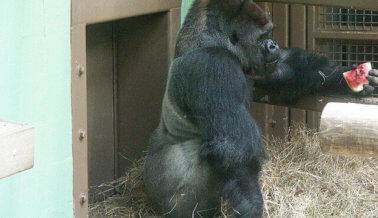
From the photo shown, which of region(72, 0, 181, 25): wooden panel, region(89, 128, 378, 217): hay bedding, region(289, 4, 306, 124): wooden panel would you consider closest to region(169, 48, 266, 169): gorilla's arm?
region(89, 128, 378, 217): hay bedding

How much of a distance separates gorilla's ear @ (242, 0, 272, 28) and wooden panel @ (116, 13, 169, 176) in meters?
0.51

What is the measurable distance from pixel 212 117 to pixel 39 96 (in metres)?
0.70

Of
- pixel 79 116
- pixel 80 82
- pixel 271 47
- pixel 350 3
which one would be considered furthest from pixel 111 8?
pixel 350 3

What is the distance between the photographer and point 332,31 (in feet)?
13.4

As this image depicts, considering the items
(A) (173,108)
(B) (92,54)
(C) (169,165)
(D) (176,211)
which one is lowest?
(D) (176,211)

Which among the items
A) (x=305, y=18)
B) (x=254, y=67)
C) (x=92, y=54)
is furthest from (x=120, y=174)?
(x=305, y=18)

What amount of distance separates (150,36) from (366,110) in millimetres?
1811

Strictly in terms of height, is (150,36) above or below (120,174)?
above

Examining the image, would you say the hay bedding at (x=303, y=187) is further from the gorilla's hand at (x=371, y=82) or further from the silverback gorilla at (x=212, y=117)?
the gorilla's hand at (x=371, y=82)

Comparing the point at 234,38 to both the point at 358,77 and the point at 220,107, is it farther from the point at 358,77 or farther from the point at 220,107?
the point at 358,77

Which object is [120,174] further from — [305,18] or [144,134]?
[305,18]

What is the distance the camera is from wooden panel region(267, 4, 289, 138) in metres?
4.15

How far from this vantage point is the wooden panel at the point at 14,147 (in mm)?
1422

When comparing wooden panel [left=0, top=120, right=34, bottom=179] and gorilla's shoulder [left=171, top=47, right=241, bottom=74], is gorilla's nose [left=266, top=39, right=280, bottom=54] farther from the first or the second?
wooden panel [left=0, top=120, right=34, bottom=179]
